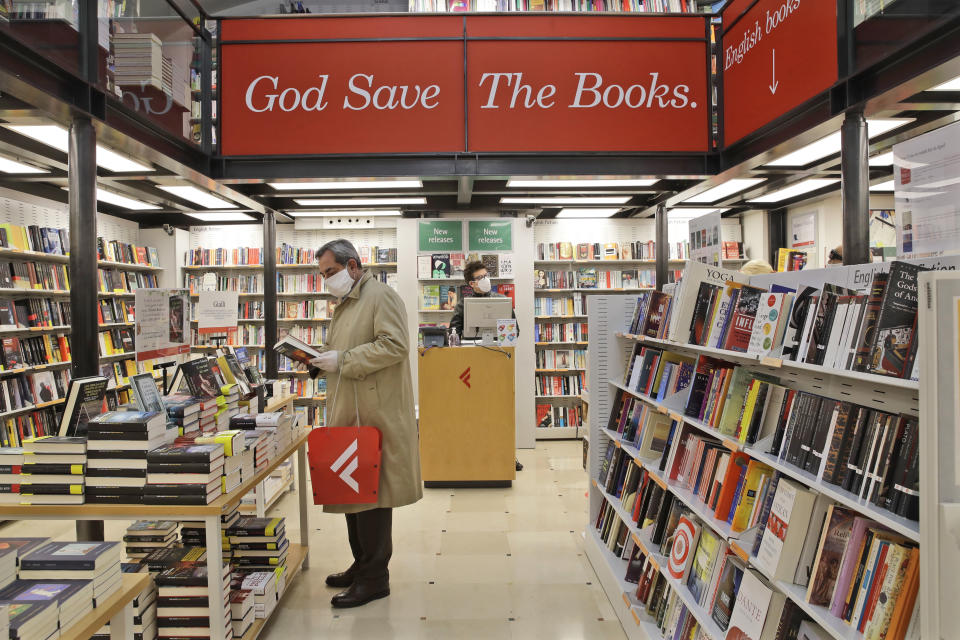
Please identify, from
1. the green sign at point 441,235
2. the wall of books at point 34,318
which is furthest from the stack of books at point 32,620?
the green sign at point 441,235

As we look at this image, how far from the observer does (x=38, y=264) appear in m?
5.16

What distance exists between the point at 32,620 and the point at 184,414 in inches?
53.0

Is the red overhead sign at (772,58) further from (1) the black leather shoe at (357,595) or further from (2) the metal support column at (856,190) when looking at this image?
(1) the black leather shoe at (357,595)

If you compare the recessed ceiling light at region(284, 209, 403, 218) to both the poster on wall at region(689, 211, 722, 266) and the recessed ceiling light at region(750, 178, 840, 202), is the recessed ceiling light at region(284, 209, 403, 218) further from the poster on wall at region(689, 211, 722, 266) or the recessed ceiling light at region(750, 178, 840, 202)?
the poster on wall at region(689, 211, 722, 266)

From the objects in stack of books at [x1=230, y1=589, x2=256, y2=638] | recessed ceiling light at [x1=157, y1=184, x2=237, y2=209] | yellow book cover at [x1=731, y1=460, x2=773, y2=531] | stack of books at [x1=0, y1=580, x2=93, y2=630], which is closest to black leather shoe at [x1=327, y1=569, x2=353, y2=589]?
stack of books at [x1=230, y1=589, x2=256, y2=638]

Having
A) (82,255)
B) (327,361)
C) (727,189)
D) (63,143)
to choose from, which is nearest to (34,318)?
(63,143)

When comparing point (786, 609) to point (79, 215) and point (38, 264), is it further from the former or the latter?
point (38, 264)

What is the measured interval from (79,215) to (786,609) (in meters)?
3.46

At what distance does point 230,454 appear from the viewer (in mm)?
2359

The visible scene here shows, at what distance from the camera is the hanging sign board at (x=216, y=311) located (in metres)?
4.04

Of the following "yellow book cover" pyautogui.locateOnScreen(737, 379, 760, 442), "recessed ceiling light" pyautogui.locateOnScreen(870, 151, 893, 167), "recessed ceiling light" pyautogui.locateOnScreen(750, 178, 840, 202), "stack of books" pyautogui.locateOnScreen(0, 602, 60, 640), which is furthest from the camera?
"recessed ceiling light" pyautogui.locateOnScreen(750, 178, 840, 202)

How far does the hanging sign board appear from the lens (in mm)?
4043

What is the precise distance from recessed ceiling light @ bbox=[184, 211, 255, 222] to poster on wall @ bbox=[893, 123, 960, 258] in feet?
20.4

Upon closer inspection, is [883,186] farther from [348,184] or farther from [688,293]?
[348,184]
